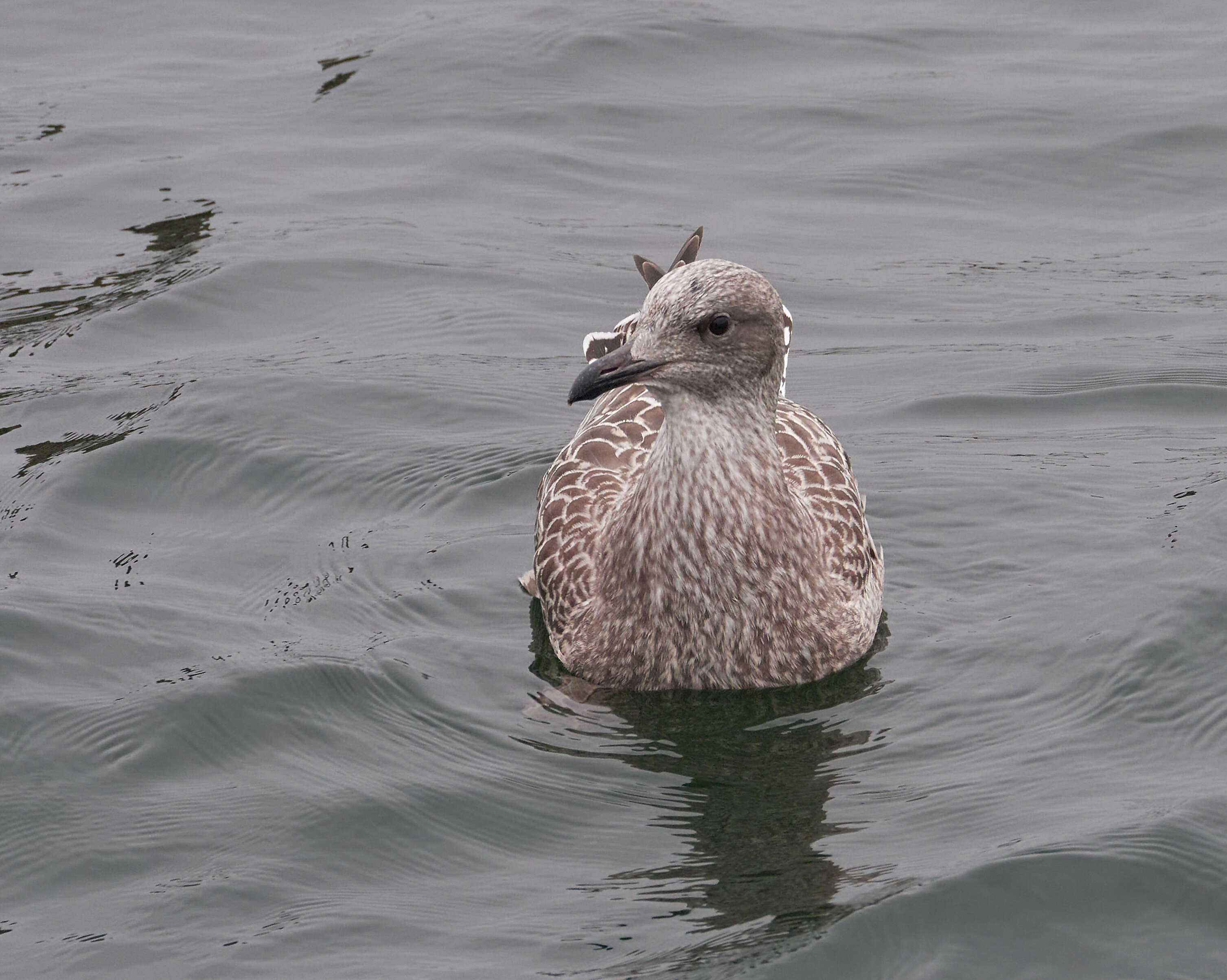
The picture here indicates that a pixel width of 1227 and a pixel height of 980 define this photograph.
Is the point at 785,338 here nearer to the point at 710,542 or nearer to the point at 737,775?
the point at 710,542

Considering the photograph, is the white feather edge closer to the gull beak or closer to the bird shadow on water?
the gull beak

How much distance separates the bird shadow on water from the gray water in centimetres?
2

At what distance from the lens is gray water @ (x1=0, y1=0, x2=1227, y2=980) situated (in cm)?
627

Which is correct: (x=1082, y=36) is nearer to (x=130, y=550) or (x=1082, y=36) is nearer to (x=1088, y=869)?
(x=130, y=550)

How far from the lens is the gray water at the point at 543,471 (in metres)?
6.27

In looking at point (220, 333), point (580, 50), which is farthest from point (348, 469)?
point (580, 50)

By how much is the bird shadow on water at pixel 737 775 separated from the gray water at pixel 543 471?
0.02 m

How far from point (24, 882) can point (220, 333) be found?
A: 222 inches

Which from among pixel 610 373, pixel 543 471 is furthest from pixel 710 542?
pixel 543 471

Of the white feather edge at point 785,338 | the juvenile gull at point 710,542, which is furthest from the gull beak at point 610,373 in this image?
the white feather edge at point 785,338

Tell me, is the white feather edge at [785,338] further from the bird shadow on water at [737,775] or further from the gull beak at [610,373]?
the bird shadow on water at [737,775]

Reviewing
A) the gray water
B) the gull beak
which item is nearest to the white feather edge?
the gull beak

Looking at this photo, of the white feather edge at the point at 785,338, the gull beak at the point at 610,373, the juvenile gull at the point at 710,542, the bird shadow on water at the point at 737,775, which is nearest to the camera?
the bird shadow on water at the point at 737,775

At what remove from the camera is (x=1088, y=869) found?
6.23m
